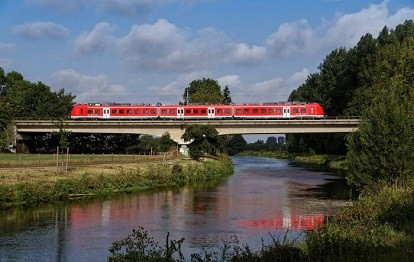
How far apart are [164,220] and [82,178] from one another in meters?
14.7

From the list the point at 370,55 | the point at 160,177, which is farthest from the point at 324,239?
the point at 370,55

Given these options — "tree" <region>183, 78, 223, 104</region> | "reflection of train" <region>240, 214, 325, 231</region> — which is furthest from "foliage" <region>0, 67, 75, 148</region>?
"reflection of train" <region>240, 214, 325, 231</region>

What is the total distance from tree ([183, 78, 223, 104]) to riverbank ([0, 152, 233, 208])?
70999 millimetres

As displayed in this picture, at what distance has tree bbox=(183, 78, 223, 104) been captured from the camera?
13612 cm

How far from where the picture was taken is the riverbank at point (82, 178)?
128 ft

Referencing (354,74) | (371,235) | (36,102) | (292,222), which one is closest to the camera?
(371,235)

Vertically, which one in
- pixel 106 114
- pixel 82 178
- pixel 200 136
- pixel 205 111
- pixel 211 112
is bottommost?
pixel 82 178

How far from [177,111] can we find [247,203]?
5144 centimetres

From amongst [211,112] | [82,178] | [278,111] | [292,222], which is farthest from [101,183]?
[278,111]

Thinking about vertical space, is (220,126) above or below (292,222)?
above

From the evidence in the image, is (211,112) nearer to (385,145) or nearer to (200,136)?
(200,136)

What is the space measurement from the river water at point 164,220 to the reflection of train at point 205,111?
3962 cm

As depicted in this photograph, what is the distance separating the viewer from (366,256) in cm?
1480

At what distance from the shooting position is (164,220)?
107 ft
